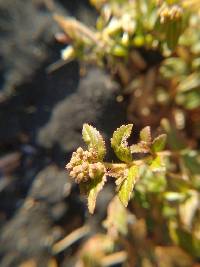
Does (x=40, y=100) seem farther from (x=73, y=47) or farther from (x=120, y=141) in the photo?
(x=120, y=141)

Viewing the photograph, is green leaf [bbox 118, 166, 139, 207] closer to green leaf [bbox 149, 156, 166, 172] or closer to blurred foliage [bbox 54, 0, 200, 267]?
green leaf [bbox 149, 156, 166, 172]

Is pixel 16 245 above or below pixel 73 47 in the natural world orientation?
below

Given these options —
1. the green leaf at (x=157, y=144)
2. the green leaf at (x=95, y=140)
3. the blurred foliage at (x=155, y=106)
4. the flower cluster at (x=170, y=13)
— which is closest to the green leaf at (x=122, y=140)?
the green leaf at (x=95, y=140)

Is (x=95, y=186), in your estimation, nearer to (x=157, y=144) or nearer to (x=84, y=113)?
(x=157, y=144)

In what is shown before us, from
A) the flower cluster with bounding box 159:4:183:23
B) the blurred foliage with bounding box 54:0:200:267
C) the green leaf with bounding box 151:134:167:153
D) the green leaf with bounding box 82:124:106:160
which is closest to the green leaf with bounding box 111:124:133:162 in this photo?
the green leaf with bounding box 82:124:106:160

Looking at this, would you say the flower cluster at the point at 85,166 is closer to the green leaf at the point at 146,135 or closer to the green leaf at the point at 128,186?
the green leaf at the point at 128,186

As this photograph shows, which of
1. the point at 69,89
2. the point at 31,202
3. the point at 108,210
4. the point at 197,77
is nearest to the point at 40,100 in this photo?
the point at 69,89
